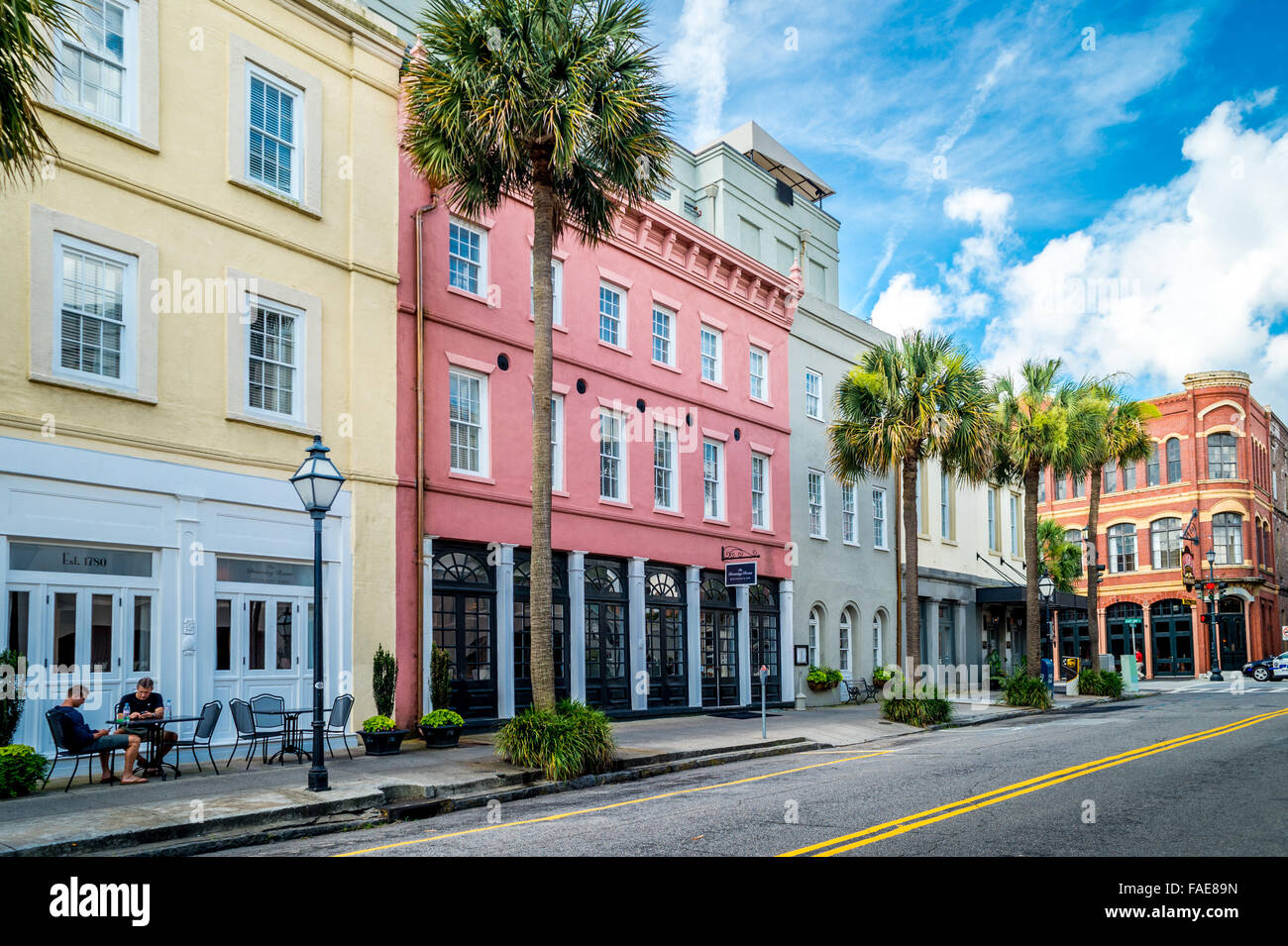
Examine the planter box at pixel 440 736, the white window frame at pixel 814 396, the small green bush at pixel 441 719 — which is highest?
the white window frame at pixel 814 396

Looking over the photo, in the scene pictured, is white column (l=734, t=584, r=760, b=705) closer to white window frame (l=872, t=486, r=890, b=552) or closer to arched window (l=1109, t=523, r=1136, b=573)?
white window frame (l=872, t=486, r=890, b=552)

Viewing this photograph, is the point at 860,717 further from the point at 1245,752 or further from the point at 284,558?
the point at 284,558

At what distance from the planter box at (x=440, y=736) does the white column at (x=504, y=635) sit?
2715 millimetres

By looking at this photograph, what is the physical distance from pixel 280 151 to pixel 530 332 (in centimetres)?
603

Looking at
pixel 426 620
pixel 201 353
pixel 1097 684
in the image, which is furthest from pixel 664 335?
pixel 1097 684

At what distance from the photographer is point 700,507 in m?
26.1

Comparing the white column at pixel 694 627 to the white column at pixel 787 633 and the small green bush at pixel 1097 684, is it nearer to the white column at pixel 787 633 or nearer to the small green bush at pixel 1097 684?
the white column at pixel 787 633

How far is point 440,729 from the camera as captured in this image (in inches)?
666

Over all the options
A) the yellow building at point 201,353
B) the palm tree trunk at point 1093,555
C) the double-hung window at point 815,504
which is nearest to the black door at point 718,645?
the double-hung window at point 815,504

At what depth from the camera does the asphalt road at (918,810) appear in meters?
8.56

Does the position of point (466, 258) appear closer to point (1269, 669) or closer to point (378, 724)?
point (378, 724)

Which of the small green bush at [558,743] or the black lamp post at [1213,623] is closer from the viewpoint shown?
the small green bush at [558,743]

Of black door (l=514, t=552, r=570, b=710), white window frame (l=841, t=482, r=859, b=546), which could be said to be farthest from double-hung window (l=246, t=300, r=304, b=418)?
white window frame (l=841, t=482, r=859, b=546)

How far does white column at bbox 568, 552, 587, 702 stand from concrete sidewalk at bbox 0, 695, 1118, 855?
267 centimetres
